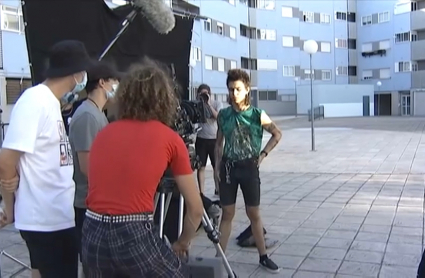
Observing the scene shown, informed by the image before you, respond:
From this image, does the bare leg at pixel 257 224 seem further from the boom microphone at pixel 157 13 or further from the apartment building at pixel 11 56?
the apartment building at pixel 11 56

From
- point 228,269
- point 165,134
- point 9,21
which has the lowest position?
point 228,269

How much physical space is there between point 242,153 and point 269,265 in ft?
3.39

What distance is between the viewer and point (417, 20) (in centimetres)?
4756

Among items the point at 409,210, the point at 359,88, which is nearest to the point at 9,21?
the point at 409,210

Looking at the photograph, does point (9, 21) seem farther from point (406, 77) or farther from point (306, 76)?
point (406, 77)

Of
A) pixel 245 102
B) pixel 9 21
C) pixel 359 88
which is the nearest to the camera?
pixel 245 102

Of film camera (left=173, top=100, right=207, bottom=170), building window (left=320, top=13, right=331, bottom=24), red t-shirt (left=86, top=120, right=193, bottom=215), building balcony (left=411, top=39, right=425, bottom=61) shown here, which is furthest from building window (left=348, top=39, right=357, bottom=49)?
red t-shirt (left=86, top=120, right=193, bottom=215)

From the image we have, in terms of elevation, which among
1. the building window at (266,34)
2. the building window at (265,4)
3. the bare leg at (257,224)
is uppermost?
the building window at (265,4)

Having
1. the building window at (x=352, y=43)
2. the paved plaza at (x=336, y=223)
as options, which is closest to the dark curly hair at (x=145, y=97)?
the paved plaza at (x=336, y=223)

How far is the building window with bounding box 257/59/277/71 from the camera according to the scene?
4978cm

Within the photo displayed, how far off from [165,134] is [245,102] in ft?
6.88

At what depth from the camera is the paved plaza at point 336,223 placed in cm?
433

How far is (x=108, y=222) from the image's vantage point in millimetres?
2064

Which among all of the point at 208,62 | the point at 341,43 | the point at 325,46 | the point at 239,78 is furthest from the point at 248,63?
the point at 239,78
